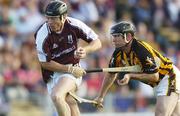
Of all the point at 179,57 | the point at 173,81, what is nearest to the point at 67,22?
the point at 173,81

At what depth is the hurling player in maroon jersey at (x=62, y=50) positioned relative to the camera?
44.9 feet

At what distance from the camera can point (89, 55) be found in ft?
69.2

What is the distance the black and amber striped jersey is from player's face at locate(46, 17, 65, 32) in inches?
40.6

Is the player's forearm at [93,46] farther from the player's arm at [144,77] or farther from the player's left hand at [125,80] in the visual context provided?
the player's left hand at [125,80]

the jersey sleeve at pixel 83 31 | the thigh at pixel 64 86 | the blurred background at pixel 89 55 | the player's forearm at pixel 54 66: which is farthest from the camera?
the blurred background at pixel 89 55

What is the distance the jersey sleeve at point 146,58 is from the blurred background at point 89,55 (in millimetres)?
5839

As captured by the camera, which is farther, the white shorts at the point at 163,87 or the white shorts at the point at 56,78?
the white shorts at the point at 56,78

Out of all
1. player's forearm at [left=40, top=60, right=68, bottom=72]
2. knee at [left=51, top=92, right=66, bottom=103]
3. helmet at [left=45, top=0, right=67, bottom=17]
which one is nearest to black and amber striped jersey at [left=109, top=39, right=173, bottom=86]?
player's forearm at [left=40, top=60, right=68, bottom=72]

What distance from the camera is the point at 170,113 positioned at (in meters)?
13.9

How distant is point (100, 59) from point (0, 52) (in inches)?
102

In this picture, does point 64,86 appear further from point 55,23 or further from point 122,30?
point 122,30

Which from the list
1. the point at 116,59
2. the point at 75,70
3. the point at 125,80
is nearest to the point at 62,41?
the point at 75,70

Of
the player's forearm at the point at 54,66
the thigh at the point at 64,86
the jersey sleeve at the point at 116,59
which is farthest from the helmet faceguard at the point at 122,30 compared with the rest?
the thigh at the point at 64,86

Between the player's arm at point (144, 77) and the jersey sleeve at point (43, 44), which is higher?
the jersey sleeve at point (43, 44)
